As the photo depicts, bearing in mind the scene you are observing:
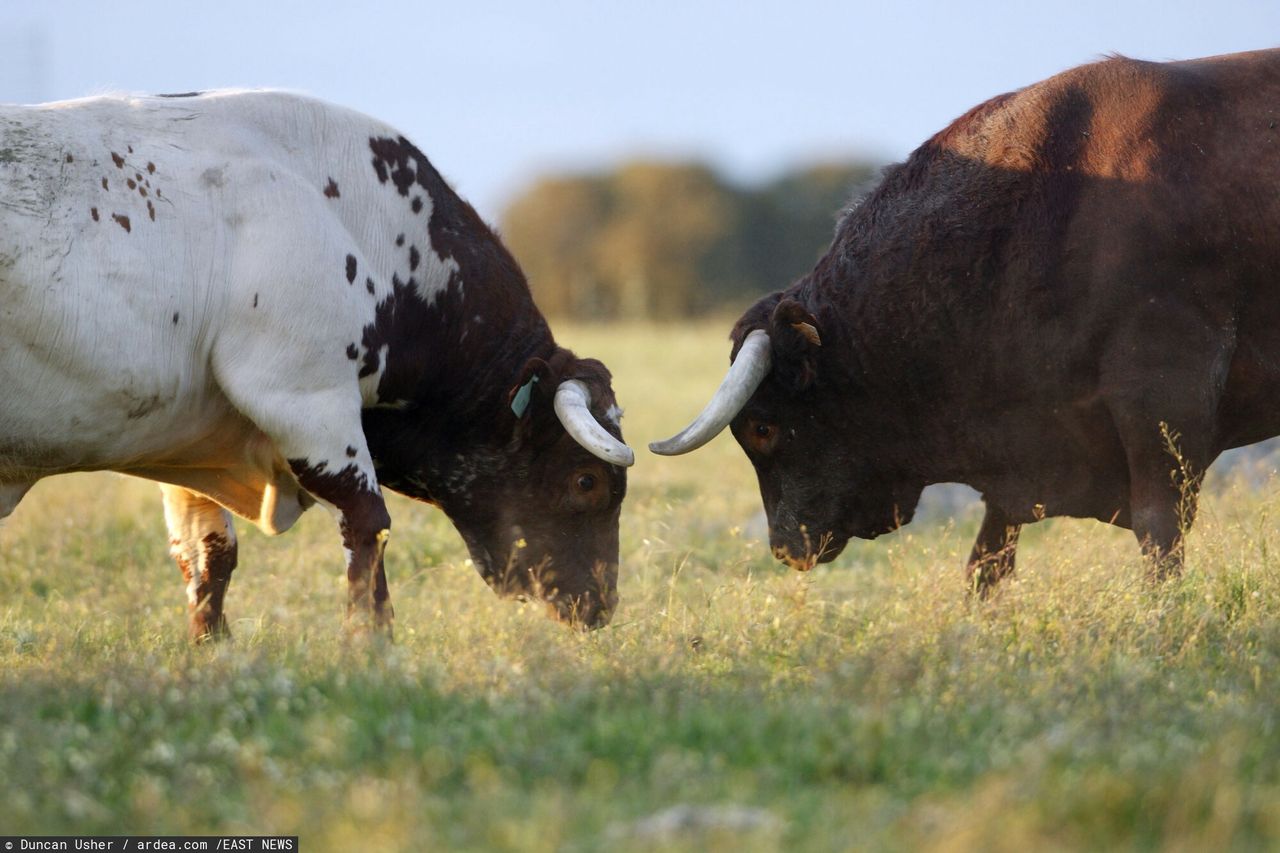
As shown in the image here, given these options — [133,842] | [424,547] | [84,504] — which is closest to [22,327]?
[133,842]

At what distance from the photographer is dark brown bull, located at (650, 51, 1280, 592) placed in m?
5.77

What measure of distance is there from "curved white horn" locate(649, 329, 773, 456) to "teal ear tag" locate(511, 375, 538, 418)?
1.80 feet

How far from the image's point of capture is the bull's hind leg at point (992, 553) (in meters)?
6.40

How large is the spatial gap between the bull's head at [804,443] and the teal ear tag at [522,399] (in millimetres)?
798

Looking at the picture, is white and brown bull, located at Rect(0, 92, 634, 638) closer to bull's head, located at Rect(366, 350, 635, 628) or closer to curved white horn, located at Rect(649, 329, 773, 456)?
bull's head, located at Rect(366, 350, 635, 628)

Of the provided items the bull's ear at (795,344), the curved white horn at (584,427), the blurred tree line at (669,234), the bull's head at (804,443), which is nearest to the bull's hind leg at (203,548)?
the curved white horn at (584,427)

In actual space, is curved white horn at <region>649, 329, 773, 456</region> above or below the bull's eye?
above

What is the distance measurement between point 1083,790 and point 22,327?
11.6 feet

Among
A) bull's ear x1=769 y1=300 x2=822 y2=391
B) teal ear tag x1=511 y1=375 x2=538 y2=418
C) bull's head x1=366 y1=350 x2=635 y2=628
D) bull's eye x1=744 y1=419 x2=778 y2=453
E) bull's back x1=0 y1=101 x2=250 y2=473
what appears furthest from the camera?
bull's eye x1=744 y1=419 x2=778 y2=453

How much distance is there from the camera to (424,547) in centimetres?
801

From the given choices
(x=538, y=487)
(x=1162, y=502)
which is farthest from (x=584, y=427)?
(x=1162, y=502)

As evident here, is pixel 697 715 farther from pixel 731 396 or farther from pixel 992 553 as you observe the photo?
pixel 992 553

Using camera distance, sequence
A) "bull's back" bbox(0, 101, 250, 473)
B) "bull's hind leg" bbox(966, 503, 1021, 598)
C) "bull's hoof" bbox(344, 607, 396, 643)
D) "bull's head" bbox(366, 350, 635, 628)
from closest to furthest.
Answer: "bull's back" bbox(0, 101, 250, 473) → "bull's hoof" bbox(344, 607, 396, 643) → "bull's head" bbox(366, 350, 635, 628) → "bull's hind leg" bbox(966, 503, 1021, 598)

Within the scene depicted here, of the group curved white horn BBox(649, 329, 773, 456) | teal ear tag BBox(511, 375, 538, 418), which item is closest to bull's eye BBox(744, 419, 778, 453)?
curved white horn BBox(649, 329, 773, 456)
